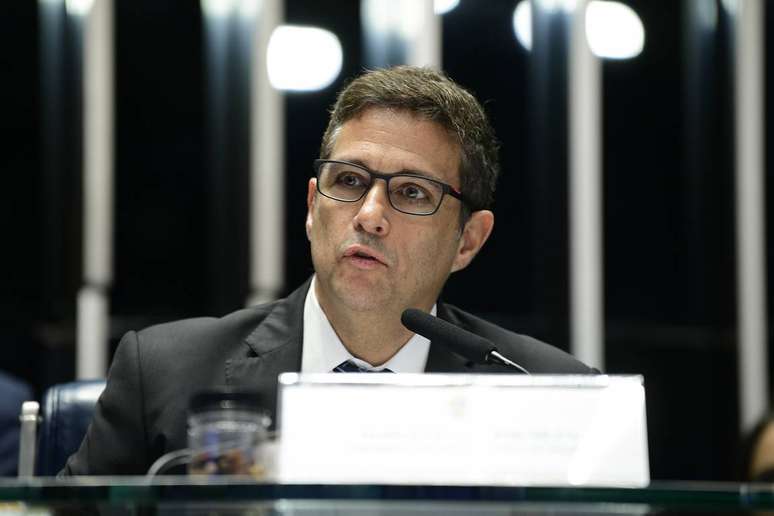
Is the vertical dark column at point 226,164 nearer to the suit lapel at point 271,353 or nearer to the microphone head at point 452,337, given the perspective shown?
the suit lapel at point 271,353

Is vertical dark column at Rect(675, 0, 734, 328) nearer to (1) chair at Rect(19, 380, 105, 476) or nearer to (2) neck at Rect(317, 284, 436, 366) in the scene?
(2) neck at Rect(317, 284, 436, 366)

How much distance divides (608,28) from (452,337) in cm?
385

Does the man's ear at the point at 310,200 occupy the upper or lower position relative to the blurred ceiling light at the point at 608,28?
lower

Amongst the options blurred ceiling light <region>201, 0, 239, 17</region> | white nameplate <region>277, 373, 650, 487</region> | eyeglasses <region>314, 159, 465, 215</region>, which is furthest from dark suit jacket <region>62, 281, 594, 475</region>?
blurred ceiling light <region>201, 0, 239, 17</region>

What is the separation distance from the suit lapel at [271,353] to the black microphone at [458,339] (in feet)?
1.42

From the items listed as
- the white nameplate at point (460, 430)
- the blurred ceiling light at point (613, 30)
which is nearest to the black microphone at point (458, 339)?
the white nameplate at point (460, 430)

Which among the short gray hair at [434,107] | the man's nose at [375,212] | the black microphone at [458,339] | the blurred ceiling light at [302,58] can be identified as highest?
the blurred ceiling light at [302,58]

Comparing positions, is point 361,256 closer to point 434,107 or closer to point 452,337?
point 434,107

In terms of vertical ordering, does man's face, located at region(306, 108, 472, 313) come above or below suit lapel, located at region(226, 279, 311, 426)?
above

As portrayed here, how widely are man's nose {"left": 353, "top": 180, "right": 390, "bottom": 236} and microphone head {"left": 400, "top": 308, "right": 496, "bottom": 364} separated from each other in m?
0.43

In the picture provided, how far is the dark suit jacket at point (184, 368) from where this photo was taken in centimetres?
176

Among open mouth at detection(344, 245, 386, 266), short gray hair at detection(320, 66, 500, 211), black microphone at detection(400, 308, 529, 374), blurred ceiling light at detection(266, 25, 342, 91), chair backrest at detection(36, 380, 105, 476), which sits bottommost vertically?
chair backrest at detection(36, 380, 105, 476)

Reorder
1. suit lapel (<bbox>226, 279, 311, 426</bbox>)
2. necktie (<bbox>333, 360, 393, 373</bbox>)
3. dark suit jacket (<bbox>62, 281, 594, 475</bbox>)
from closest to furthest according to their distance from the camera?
dark suit jacket (<bbox>62, 281, 594, 475</bbox>), suit lapel (<bbox>226, 279, 311, 426</bbox>), necktie (<bbox>333, 360, 393, 373</bbox>)

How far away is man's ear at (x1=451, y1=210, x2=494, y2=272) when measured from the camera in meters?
2.17
